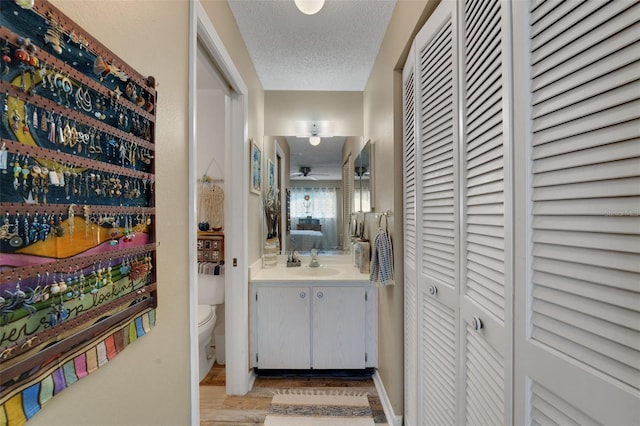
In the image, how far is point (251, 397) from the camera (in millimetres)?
2160

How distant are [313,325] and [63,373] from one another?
6.20 ft

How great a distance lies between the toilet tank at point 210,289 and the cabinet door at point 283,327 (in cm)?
46

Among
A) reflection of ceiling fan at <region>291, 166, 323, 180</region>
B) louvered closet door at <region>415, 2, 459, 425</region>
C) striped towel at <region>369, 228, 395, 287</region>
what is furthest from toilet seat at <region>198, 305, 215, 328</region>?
louvered closet door at <region>415, 2, 459, 425</region>

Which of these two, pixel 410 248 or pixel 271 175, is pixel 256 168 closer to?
pixel 271 175

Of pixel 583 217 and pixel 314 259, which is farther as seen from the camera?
pixel 314 259

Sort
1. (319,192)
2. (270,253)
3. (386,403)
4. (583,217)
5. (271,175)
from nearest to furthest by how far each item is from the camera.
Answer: (583,217), (386,403), (270,253), (271,175), (319,192)

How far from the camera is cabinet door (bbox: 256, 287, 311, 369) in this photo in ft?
7.70

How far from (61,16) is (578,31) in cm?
104

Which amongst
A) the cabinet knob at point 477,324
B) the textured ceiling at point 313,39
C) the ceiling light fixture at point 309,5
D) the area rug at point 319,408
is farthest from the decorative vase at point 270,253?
the cabinet knob at point 477,324

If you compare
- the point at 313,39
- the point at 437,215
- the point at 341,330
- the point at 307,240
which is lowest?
the point at 341,330

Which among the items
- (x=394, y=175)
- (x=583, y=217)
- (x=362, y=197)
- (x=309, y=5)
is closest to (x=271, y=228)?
(x=362, y=197)

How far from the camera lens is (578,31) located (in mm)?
589

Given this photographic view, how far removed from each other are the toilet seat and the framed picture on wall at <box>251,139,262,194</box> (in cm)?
102

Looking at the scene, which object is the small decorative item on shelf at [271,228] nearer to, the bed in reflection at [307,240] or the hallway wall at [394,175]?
the bed in reflection at [307,240]
